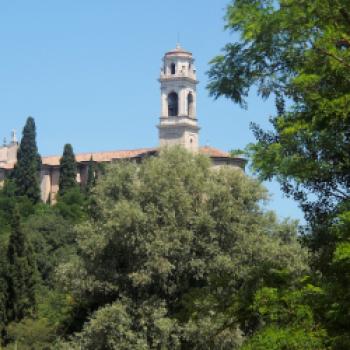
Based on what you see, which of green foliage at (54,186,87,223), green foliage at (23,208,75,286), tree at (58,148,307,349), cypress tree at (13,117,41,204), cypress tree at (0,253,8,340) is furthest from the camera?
cypress tree at (13,117,41,204)

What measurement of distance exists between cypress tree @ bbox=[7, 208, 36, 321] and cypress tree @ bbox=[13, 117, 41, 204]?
142 ft

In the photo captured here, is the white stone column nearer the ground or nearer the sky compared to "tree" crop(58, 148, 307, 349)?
nearer the sky

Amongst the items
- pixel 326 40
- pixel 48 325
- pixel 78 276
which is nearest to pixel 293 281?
pixel 326 40

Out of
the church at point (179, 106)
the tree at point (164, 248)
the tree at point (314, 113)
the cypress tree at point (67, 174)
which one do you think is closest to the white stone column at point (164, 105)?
the church at point (179, 106)

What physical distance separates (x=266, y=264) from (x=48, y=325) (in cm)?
2917

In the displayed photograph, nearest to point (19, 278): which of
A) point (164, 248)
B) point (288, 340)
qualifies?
point (164, 248)

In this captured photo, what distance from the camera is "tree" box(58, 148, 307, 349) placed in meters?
26.1

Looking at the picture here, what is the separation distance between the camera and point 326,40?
1170cm

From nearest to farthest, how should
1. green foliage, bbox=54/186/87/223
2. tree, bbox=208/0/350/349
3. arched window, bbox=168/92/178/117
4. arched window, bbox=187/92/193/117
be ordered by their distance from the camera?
tree, bbox=208/0/350/349, green foliage, bbox=54/186/87/223, arched window, bbox=168/92/178/117, arched window, bbox=187/92/193/117

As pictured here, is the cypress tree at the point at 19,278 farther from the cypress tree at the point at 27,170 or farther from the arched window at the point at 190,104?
the arched window at the point at 190,104

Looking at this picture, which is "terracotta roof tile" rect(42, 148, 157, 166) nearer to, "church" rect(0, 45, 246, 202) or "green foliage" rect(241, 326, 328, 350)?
"church" rect(0, 45, 246, 202)

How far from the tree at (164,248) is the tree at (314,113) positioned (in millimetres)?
12237

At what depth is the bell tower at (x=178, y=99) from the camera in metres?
98.6

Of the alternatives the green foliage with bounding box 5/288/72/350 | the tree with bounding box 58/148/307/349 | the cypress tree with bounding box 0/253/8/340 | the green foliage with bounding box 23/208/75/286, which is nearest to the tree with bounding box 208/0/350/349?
the tree with bounding box 58/148/307/349
